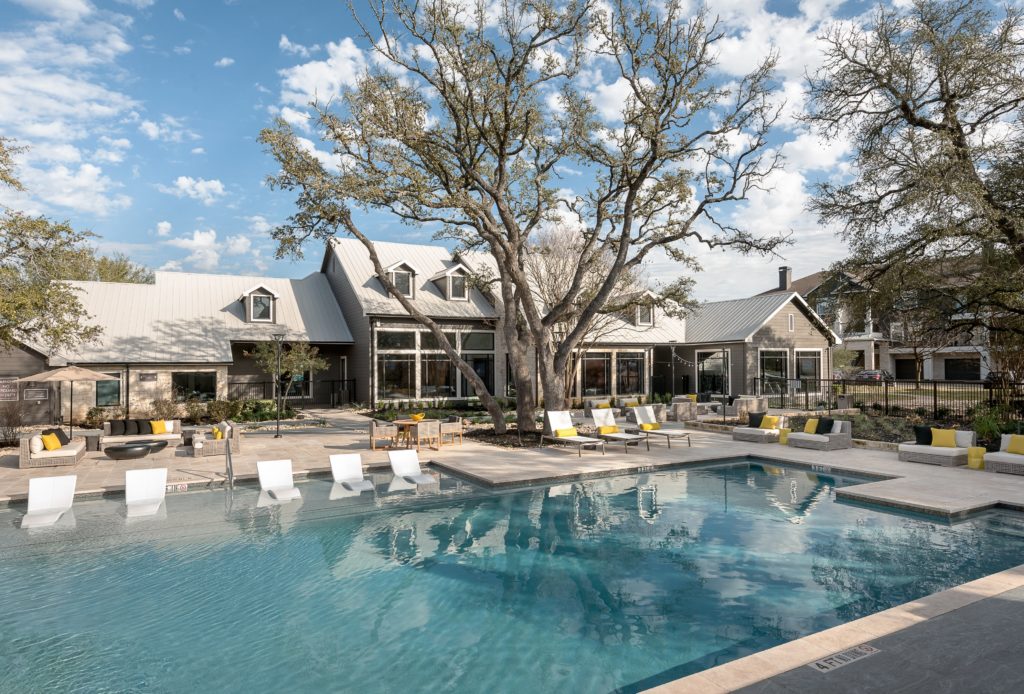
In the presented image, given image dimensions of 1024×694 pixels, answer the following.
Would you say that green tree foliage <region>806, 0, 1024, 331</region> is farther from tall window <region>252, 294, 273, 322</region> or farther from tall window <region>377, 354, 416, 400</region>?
tall window <region>252, 294, 273, 322</region>

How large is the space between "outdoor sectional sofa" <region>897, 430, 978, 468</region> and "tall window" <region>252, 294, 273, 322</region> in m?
24.9

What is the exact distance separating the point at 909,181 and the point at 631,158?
7817mm

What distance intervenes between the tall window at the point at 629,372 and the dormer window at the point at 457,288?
892 centimetres

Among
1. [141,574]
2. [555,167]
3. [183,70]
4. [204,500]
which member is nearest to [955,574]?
[141,574]

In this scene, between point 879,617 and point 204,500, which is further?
point 204,500

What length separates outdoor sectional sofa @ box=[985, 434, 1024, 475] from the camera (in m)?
12.0

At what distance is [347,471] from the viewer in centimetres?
1238

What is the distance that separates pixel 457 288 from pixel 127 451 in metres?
17.4

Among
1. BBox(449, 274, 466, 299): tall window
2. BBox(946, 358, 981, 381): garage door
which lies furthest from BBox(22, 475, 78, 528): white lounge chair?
BBox(946, 358, 981, 381): garage door

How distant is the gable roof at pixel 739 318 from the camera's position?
96.5ft

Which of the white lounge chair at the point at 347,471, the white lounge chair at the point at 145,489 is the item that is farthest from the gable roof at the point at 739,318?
the white lounge chair at the point at 145,489

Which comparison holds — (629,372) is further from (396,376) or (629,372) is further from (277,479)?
(277,479)

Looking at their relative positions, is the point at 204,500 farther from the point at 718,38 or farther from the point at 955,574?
the point at 718,38

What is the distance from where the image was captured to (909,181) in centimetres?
1628
